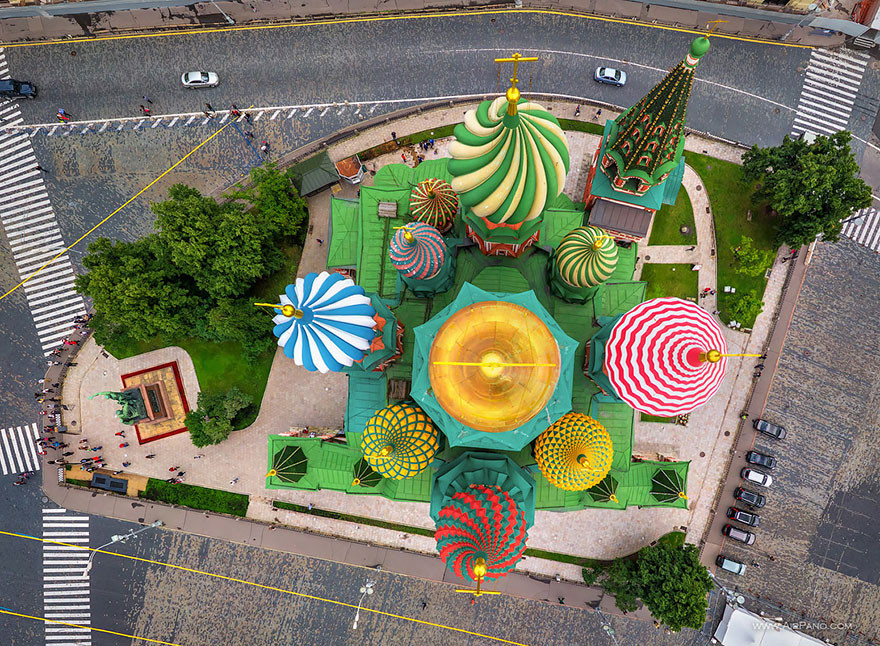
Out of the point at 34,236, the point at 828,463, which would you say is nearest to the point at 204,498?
the point at 34,236

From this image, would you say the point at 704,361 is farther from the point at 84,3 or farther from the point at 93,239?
the point at 84,3

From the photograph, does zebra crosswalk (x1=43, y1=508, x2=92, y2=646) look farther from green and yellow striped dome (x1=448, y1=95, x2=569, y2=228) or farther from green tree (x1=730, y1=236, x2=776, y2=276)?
green tree (x1=730, y1=236, x2=776, y2=276)

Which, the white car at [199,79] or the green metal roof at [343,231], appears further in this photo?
the white car at [199,79]

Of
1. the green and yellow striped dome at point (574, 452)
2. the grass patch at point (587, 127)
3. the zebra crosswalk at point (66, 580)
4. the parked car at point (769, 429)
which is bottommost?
the zebra crosswalk at point (66, 580)

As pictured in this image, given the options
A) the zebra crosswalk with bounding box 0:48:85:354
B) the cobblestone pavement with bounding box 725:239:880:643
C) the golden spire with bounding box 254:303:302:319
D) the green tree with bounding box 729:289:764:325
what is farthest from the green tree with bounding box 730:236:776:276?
the zebra crosswalk with bounding box 0:48:85:354

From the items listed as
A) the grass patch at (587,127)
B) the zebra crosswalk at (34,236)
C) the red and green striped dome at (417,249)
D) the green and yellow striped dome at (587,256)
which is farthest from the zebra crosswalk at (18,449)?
the grass patch at (587,127)

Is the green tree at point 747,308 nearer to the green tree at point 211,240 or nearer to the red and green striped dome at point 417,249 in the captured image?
the red and green striped dome at point 417,249

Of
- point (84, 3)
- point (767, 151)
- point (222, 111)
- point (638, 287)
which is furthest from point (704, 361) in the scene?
point (84, 3)

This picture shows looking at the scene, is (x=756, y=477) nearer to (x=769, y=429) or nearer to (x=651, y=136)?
(x=769, y=429)
